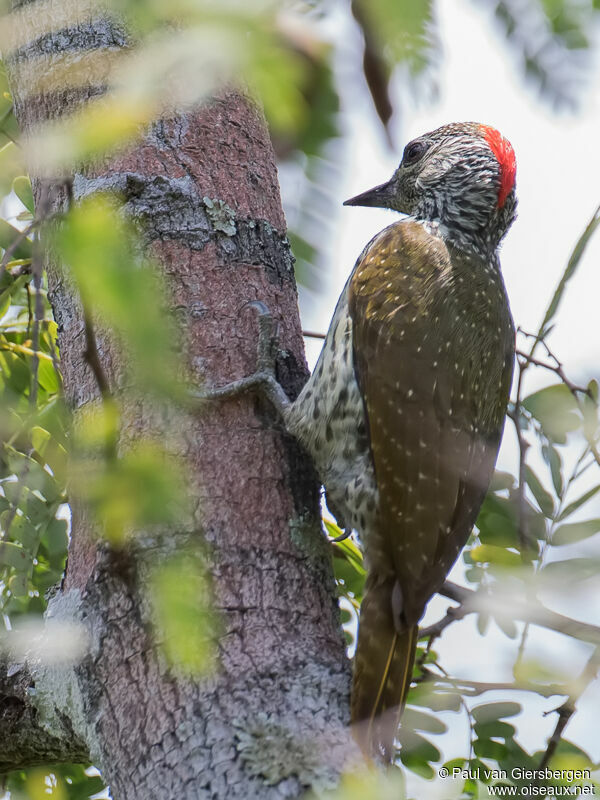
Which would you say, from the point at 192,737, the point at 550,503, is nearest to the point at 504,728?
the point at 550,503

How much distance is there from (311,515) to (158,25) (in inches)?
49.8

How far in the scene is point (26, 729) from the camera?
6.55 ft

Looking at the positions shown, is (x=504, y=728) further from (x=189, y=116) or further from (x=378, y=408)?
(x=189, y=116)

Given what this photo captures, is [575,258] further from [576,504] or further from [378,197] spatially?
[378,197]

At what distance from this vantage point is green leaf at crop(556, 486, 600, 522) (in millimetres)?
2125

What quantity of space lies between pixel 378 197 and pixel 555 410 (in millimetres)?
1106

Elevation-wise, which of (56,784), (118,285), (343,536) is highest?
(118,285)

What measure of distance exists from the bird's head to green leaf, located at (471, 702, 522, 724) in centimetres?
123

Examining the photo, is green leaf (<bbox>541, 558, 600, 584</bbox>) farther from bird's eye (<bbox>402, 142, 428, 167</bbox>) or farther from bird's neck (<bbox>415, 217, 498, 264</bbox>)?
bird's eye (<bbox>402, 142, 428, 167</bbox>)

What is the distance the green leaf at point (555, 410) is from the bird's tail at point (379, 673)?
21.1 inches

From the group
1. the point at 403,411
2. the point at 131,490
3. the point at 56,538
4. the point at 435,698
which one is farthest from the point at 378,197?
the point at 131,490

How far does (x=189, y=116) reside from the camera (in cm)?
217

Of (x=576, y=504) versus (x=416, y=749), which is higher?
(x=576, y=504)

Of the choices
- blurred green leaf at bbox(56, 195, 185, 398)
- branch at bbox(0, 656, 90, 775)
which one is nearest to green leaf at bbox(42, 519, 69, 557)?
branch at bbox(0, 656, 90, 775)
